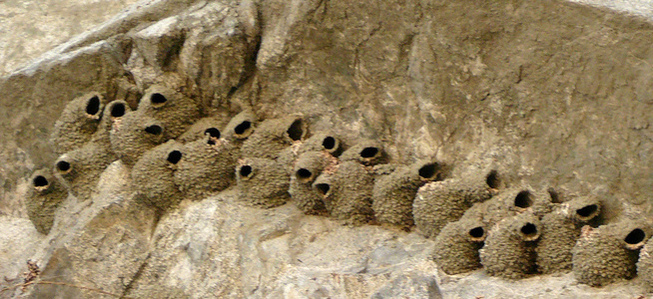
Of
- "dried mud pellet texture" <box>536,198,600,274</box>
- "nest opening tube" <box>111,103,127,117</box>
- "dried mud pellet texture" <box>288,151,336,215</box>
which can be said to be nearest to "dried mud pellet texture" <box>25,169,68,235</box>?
"nest opening tube" <box>111,103,127,117</box>

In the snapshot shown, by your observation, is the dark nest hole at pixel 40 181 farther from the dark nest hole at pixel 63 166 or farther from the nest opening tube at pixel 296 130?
the nest opening tube at pixel 296 130

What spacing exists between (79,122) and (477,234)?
317 centimetres

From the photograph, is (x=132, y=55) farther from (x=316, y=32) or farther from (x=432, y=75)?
(x=432, y=75)

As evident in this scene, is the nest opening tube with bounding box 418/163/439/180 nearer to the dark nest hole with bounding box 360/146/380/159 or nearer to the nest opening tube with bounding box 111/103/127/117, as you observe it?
the dark nest hole with bounding box 360/146/380/159

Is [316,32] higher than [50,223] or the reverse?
higher

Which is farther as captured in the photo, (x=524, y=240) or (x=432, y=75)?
(x=432, y=75)

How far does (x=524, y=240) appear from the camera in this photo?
23.5 feet

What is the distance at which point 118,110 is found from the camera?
9.06 metres

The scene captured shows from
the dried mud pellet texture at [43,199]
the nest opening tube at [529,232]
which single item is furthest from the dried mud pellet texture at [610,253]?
the dried mud pellet texture at [43,199]

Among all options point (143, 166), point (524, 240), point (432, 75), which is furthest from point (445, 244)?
point (143, 166)

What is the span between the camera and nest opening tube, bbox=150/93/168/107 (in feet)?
29.0

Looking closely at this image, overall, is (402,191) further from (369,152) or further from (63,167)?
(63,167)

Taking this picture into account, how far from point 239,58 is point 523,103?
82.7 inches

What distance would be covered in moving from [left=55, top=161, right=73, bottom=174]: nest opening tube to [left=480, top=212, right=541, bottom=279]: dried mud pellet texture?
3.21 m
